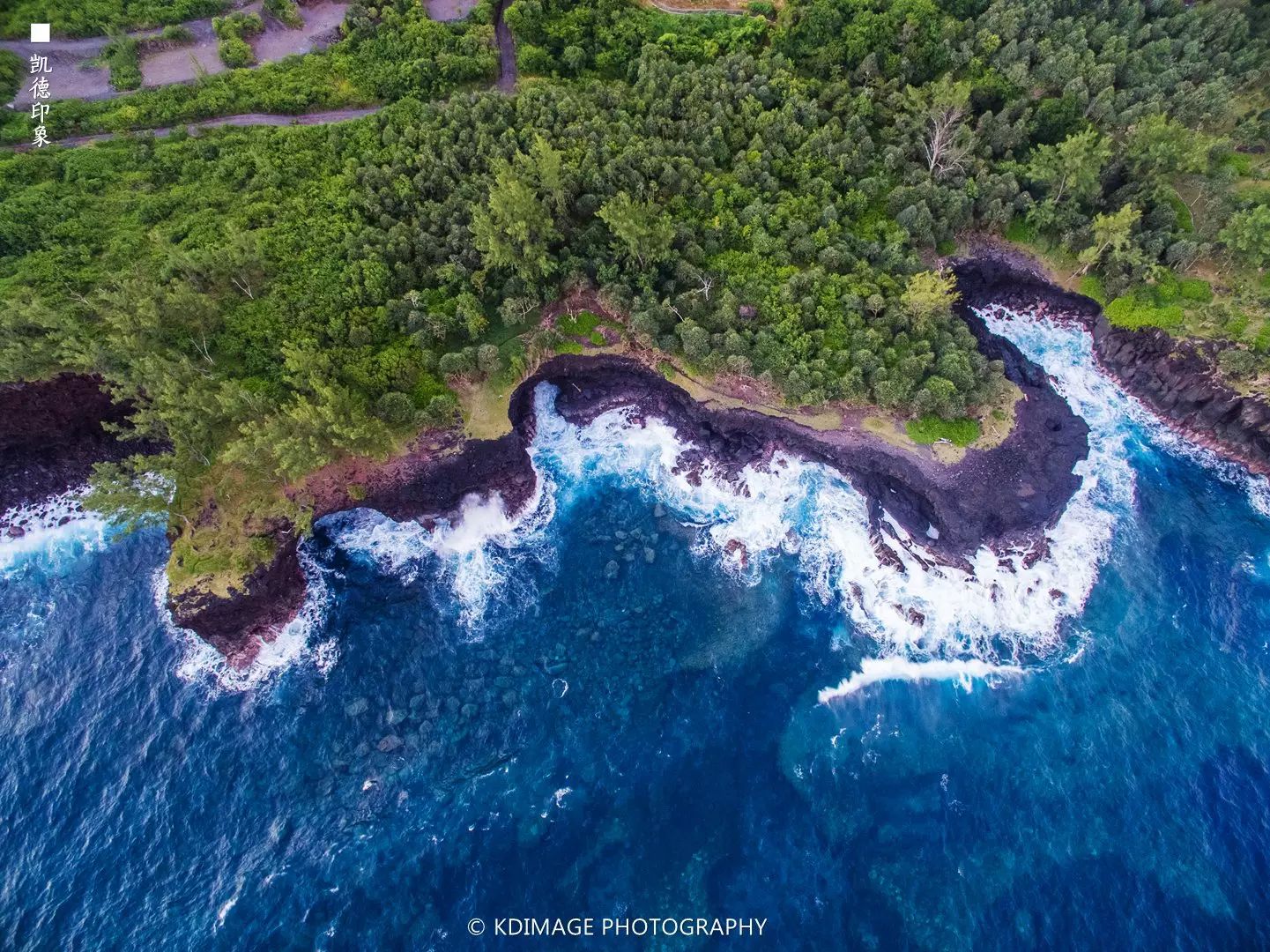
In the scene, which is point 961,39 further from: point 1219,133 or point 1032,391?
point 1032,391

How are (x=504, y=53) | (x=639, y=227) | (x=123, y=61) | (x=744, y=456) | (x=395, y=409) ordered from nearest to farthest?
(x=395, y=409) → (x=639, y=227) → (x=744, y=456) → (x=123, y=61) → (x=504, y=53)

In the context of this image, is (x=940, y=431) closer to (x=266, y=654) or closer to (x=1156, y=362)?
(x=1156, y=362)

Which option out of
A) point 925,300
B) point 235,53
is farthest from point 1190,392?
point 235,53

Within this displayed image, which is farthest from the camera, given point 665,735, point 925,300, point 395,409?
point 925,300

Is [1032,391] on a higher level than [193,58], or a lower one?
lower

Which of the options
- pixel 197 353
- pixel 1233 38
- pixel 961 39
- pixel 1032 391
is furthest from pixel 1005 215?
pixel 197 353

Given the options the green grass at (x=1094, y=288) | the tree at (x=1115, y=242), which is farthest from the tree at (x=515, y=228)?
the green grass at (x=1094, y=288)
